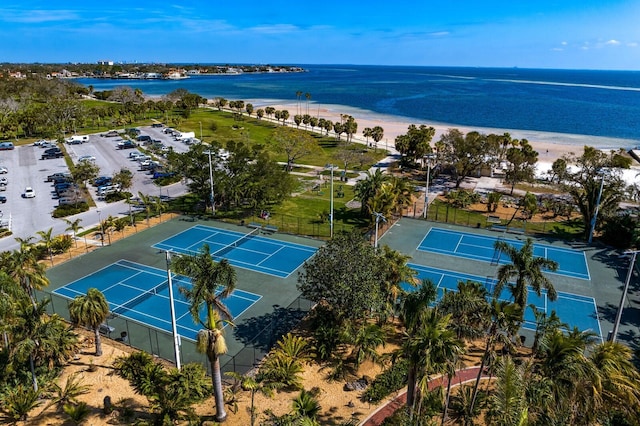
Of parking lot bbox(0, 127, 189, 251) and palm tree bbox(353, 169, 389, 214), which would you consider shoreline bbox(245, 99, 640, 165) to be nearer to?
palm tree bbox(353, 169, 389, 214)

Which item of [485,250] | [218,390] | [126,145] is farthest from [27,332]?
[126,145]

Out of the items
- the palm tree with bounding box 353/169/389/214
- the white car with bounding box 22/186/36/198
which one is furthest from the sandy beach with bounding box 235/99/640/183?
the white car with bounding box 22/186/36/198

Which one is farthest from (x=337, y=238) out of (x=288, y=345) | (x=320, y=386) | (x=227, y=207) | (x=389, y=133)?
(x=389, y=133)

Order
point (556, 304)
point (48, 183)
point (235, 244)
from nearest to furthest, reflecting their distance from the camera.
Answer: point (556, 304)
point (235, 244)
point (48, 183)

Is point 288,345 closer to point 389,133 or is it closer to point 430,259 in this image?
point 430,259

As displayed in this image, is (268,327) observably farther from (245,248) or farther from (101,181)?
(101,181)

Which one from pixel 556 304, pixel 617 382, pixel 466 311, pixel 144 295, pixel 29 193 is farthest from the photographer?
pixel 29 193

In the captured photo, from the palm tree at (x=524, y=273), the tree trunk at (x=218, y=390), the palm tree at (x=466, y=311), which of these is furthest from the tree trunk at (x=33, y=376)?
the palm tree at (x=524, y=273)
